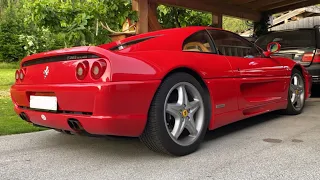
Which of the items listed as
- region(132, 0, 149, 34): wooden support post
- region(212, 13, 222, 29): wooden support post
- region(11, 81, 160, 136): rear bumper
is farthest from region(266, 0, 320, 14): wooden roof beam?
region(11, 81, 160, 136): rear bumper

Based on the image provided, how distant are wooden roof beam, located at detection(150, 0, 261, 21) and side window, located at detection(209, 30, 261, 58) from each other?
2.99 metres

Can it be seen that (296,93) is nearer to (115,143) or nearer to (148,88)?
(115,143)

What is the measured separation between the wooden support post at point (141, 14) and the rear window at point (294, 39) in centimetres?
261

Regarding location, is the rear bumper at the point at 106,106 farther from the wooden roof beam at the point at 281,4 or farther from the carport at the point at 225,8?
the wooden roof beam at the point at 281,4

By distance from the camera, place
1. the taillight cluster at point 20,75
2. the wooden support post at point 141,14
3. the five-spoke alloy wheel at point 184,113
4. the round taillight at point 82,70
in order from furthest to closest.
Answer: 1. the wooden support post at point 141,14
2. the taillight cluster at point 20,75
3. the five-spoke alloy wheel at point 184,113
4. the round taillight at point 82,70

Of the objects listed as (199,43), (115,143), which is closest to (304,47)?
(199,43)

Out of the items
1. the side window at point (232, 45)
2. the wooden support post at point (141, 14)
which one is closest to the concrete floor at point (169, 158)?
the side window at point (232, 45)

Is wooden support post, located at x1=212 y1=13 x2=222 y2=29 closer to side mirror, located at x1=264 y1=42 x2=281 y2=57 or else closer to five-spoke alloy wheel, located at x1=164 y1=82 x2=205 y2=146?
side mirror, located at x1=264 y1=42 x2=281 y2=57

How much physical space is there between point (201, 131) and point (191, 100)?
0.32 metres

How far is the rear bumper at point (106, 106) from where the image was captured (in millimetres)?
2461

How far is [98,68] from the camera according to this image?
2543 mm

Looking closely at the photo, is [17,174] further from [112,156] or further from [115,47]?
[115,47]

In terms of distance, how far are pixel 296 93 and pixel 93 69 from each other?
360 cm

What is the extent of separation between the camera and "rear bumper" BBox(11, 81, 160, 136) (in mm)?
2461
